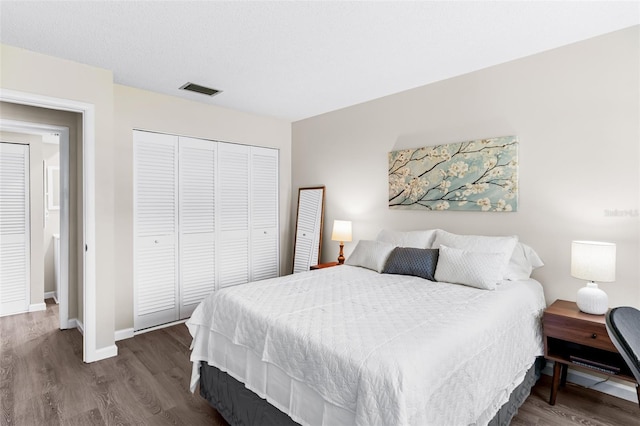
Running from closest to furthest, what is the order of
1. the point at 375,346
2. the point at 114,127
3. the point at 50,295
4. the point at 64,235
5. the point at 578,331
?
1. the point at 375,346
2. the point at 578,331
3. the point at 114,127
4. the point at 64,235
5. the point at 50,295

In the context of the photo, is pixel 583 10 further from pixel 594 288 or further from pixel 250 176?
pixel 250 176

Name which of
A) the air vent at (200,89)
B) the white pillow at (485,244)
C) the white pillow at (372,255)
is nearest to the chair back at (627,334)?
the white pillow at (485,244)

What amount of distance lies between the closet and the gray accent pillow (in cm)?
215

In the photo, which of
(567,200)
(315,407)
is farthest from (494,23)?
(315,407)

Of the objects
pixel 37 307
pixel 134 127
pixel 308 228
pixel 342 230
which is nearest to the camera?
pixel 134 127

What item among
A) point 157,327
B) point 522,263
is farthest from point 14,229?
point 522,263

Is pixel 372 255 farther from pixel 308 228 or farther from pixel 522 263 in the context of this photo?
pixel 308 228

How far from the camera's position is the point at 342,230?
13.3ft

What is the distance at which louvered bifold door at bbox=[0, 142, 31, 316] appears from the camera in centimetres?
408

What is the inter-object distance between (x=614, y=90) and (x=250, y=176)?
12.1 feet

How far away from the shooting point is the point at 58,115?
11.7 feet

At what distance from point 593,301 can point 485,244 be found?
2.49 feet

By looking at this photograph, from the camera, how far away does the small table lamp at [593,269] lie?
220cm

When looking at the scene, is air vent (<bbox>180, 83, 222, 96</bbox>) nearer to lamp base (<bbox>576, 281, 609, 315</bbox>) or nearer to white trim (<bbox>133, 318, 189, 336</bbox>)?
white trim (<bbox>133, 318, 189, 336</bbox>)
